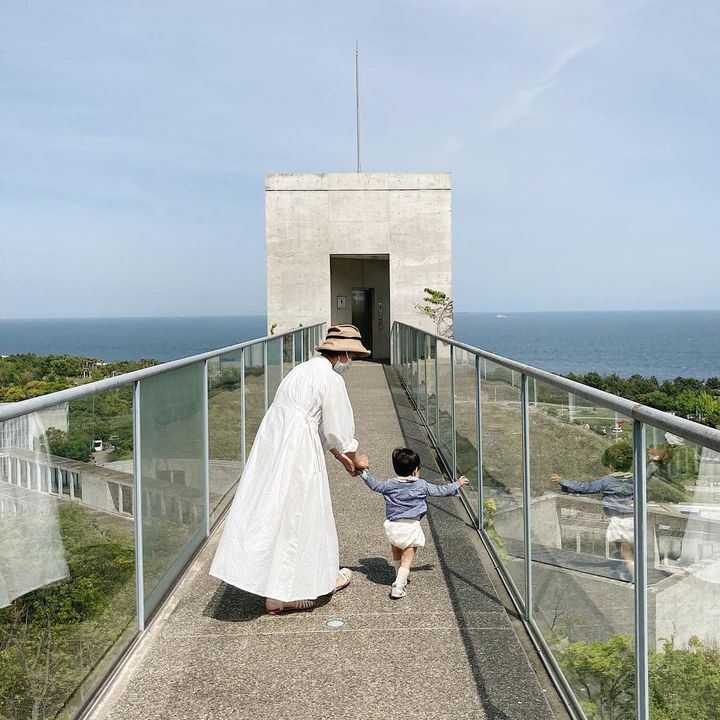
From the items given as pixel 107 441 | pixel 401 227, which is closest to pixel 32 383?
pixel 401 227

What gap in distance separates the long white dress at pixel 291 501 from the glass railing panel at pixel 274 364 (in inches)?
188

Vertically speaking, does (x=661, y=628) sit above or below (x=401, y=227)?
below

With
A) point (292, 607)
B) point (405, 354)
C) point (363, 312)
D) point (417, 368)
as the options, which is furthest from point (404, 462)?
point (363, 312)

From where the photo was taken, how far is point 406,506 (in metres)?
5.09

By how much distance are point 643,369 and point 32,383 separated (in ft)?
268

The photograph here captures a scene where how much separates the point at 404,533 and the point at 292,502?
84cm

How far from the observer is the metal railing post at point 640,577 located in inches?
104

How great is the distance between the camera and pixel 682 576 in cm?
229

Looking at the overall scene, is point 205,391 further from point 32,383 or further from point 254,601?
point 32,383

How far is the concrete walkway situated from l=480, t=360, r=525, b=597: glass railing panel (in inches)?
8.9

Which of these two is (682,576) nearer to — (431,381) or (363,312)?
(431,381)

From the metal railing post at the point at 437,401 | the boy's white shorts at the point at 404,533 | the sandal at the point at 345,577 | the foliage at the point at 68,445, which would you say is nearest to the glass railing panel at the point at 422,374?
the metal railing post at the point at 437,401

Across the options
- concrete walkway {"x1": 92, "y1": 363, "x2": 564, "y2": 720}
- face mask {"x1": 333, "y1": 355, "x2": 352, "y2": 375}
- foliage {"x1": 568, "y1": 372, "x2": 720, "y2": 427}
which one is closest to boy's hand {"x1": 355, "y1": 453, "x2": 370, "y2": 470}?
face mask {"x1": 333, "y1": 355, "x2": 352, "y2": 375}

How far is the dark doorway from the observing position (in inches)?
1076
